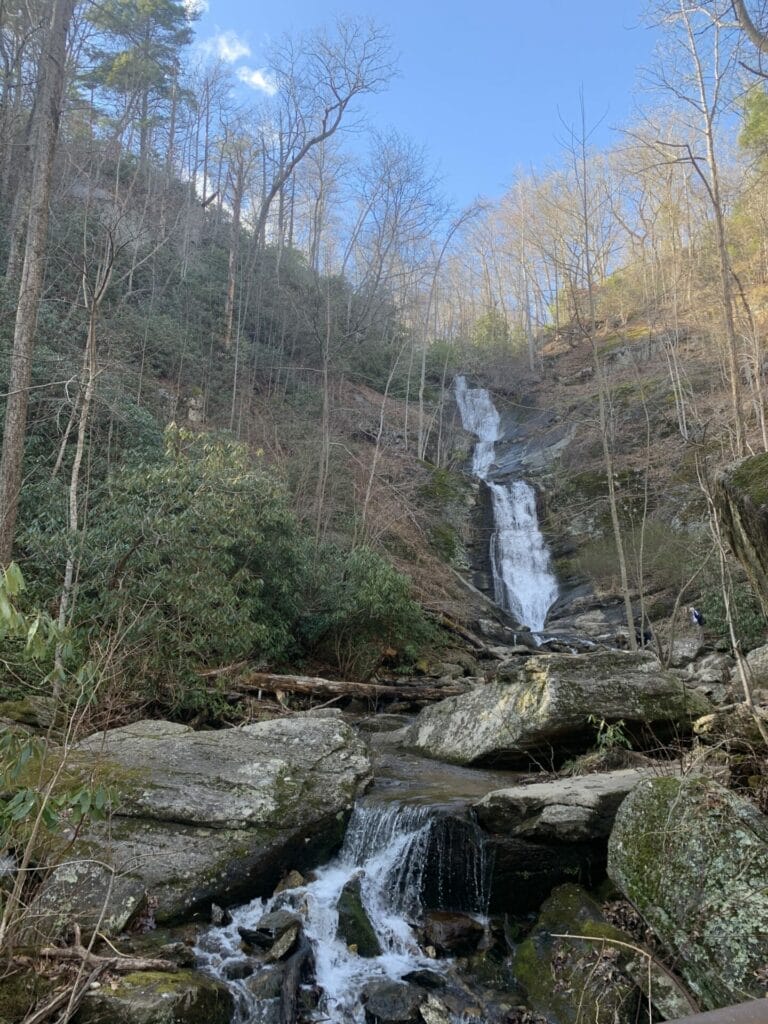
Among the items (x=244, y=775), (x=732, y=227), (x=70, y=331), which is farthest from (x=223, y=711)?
(x=732, y=227)

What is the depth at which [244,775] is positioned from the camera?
19.2ft

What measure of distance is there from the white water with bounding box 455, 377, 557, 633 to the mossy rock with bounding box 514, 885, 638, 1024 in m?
13.0

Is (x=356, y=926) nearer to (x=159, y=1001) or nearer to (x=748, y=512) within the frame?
(x=159, y=1001)

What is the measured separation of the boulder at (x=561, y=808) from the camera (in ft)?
16.6

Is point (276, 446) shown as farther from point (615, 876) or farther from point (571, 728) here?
point (615, 876)

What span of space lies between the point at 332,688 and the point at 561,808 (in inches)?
221

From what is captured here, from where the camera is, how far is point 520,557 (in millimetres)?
20125

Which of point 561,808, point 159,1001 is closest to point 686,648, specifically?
point 561,808

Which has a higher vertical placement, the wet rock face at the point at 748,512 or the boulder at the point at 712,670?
the wet rock face at the point at 748,512

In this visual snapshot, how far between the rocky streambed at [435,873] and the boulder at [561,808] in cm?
2

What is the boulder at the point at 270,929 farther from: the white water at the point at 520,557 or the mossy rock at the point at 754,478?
the white water at the point at 520,557

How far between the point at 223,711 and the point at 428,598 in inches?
283

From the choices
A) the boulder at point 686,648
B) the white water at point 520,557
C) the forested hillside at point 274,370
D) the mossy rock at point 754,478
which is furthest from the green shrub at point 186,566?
the white water at point 520,557

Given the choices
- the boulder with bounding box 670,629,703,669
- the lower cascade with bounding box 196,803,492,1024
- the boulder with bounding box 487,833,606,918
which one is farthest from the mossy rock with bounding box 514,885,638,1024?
the boulder with bounding box 670,629,703,669
